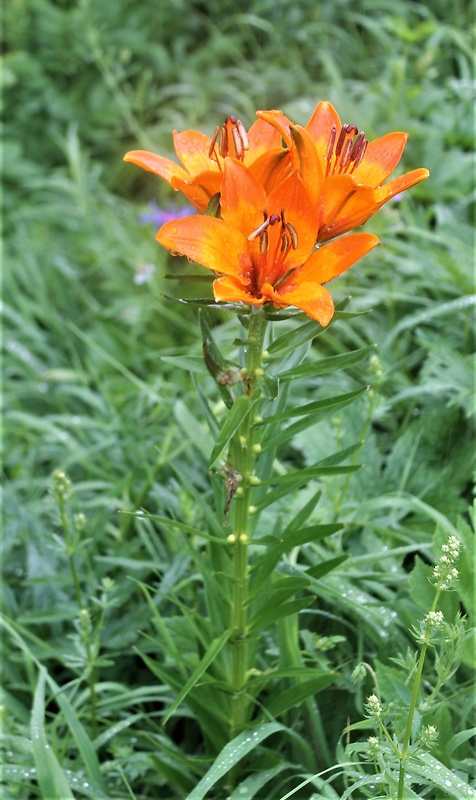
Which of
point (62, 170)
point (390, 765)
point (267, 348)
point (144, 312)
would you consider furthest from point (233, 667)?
point (62, 170)

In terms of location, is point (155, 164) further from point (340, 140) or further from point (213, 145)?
point (340, 140)

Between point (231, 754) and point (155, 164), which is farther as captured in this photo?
point (231, 754)

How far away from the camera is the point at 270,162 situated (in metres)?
0.79

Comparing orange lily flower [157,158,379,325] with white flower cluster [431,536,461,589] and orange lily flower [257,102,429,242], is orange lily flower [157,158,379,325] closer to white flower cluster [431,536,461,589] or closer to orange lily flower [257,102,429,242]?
orange lily flower [257,102,429,242]

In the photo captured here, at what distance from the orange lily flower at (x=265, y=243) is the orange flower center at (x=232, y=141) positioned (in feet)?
0.20

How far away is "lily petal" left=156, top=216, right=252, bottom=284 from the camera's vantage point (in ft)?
2.47

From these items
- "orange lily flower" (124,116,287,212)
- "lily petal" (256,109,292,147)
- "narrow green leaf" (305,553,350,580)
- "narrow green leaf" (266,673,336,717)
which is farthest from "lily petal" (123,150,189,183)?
"narrow green leaf" (266,673,336,717)

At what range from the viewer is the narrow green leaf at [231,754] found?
87 cm

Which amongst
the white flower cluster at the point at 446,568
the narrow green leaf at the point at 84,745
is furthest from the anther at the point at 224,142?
the narrow green leaf at the point at 84,745

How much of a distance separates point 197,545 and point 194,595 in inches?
3.3

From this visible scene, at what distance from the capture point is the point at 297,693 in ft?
3.21

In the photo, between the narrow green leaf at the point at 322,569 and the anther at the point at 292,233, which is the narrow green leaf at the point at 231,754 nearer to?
the narrow green leaf at the point at 322,569

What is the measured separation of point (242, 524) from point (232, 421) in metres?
0.17

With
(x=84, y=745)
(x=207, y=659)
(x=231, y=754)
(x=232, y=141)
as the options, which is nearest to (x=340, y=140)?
(x=232, y=141)
